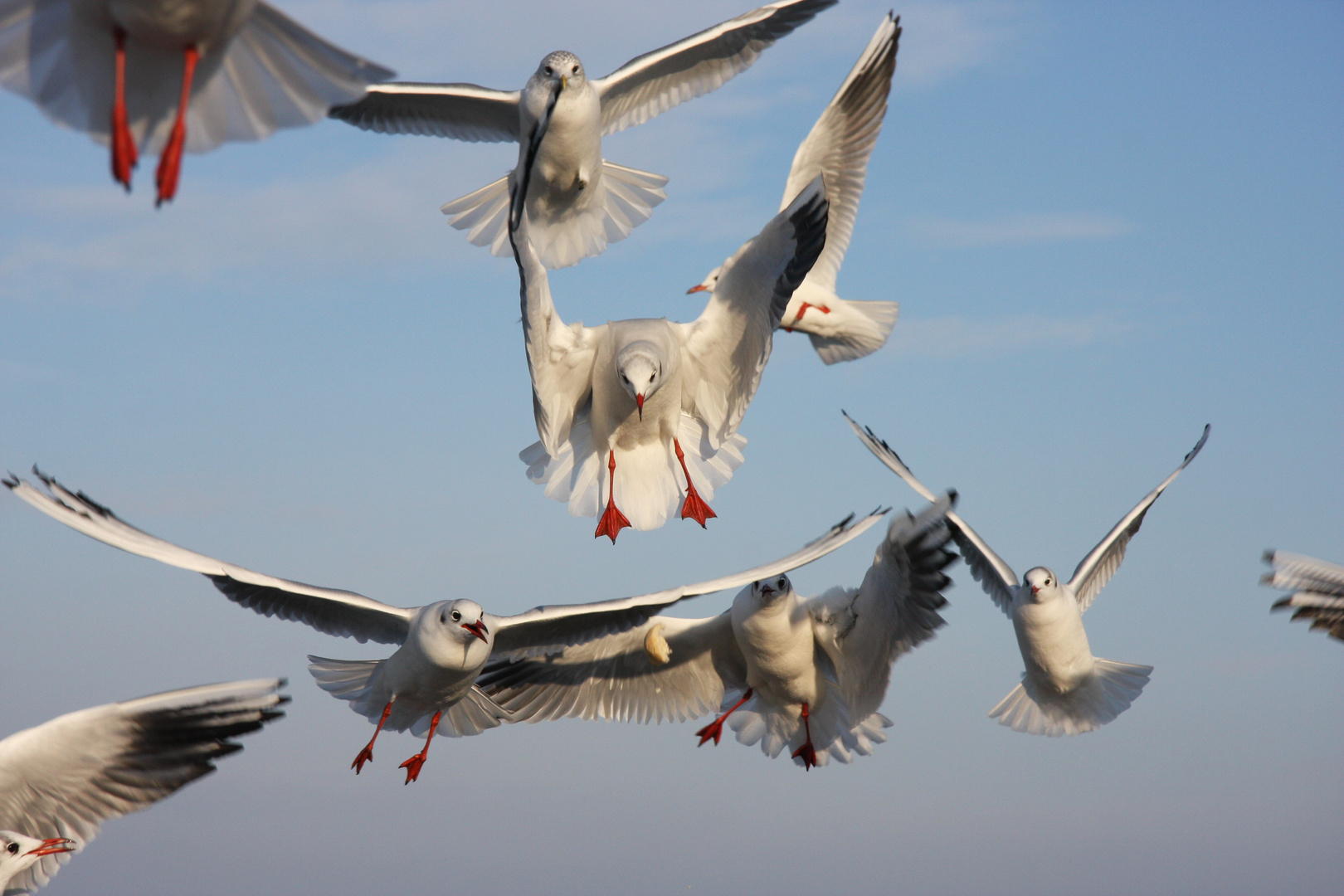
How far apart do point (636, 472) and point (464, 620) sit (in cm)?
166

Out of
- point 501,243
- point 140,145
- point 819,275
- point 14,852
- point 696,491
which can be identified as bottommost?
point 14,852

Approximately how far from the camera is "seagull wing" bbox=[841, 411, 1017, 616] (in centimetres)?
998

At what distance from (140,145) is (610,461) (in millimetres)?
3897

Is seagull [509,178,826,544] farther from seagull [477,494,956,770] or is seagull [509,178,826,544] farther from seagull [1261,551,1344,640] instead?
seagull [1261,551,1344,640]

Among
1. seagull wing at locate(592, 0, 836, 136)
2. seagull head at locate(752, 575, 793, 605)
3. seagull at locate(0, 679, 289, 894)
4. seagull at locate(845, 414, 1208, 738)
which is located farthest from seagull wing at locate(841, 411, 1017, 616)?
seagull at locate(0, 679, 289, 894)

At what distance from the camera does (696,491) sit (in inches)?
345

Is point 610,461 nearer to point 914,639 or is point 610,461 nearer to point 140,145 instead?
point 914,639

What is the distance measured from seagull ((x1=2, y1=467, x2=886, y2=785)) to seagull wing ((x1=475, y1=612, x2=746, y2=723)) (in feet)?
2.77

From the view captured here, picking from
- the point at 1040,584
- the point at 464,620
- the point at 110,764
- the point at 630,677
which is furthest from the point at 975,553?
the point at 110,764

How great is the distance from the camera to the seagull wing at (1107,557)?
1006 centimetres

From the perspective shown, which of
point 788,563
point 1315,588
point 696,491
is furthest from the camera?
→ point 696,491

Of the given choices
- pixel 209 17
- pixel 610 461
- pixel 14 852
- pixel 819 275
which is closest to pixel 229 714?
pixel 14 852

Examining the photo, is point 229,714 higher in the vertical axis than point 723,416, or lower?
lower

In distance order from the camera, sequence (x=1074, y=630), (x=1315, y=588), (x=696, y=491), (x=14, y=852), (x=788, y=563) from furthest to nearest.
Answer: (x=1074, y=630), (x=696, y=491), (x=788, y=563), (x=1315, y=588), (x=14, y=852)
